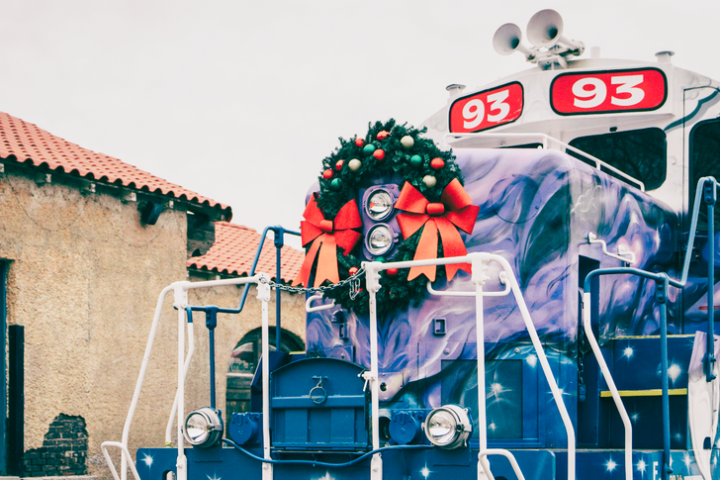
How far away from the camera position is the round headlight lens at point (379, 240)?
222 inches

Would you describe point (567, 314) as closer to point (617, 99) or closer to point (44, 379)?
point (617, 99)

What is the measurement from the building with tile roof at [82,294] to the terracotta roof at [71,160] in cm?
3

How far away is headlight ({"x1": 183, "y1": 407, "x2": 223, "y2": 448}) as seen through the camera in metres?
5.31

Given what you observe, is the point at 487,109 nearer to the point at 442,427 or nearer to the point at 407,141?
the point at 407,141

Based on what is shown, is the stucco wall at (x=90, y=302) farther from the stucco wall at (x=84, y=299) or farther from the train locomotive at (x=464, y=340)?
the train locomotive at (x=464, y=340)

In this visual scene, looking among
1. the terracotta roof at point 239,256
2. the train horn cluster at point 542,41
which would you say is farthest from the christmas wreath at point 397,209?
the terracotta roof at point 239,256

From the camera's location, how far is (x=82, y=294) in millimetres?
10414

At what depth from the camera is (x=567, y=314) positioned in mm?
5441

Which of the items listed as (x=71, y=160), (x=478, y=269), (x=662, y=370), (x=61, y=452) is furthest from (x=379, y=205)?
(x=71, y=160)

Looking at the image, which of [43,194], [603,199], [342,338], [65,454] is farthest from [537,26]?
[65,454]

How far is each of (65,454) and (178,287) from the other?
5.43 m

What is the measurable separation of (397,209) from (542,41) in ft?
8.96

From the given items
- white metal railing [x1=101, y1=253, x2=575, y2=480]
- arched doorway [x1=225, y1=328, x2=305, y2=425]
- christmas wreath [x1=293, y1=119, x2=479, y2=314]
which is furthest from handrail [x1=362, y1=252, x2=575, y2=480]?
arched doorway [x1=225, y1=328, x2=305, y2=425]

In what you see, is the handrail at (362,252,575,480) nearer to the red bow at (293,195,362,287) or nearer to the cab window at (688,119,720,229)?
the red bow at (293,195,362,287)
